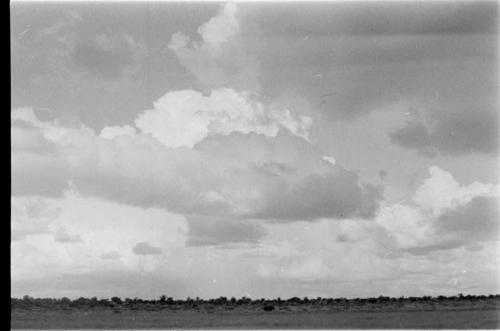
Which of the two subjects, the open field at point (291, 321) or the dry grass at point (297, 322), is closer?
the dry grass at point (297, 322)

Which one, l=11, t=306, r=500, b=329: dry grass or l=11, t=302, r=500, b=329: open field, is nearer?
l=11, t=306, r=500, b=329: dry grass

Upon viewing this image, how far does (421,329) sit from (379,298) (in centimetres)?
8307

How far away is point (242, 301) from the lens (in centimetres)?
12519

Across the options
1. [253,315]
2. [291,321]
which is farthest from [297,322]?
[253,315]

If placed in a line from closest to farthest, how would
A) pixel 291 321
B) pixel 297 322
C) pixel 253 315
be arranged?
pixel 297 322 → pixel 291 321 → pixel 253 315

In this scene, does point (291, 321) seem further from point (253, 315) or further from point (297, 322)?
point (253, 315)

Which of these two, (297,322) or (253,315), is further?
(253,315)

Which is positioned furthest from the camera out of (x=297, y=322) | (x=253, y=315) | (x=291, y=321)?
(x=253, y=315)
